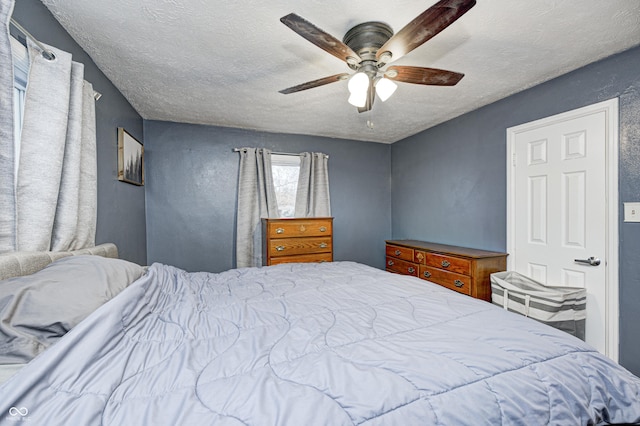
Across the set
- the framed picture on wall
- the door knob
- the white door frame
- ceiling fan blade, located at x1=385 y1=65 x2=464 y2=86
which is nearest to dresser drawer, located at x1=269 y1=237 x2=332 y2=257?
the framed picture on wall

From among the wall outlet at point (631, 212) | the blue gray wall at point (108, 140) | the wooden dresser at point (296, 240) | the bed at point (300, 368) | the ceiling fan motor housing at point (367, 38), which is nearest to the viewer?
the bed at point (300, 368)

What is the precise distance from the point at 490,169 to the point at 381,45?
74.9 inches

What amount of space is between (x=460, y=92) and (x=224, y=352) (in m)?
2.74

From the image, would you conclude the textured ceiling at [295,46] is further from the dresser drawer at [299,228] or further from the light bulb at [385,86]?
the dresser drawer at [299,228]

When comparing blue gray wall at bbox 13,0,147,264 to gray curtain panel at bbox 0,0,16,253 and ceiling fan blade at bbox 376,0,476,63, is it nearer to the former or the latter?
gray curtain panel at bbox 0,0,16,253

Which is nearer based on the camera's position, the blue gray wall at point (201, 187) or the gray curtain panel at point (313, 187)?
the blue gray wall at point (201, 187)

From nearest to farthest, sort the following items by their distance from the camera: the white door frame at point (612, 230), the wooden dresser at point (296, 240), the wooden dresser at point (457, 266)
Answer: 1. the white door frame at point (612, 230)
2. the wooden dresser at point (457, 266)
3. the wooden dresser at point (296, 240)

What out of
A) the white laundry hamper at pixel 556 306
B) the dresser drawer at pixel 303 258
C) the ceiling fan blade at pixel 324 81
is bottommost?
the white laundry hamper at pixel 556 306

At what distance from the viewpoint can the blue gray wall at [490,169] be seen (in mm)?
1847

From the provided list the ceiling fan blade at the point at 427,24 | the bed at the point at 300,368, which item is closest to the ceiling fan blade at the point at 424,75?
the ceiling fan blade at the point at 427,24

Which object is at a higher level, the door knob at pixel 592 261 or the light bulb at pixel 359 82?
the light bulb at pixel 359 82

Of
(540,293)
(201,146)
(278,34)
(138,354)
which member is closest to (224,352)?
(138,354)

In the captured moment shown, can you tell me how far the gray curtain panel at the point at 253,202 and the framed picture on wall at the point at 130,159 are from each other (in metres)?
1.06

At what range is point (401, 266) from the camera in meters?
3.48
